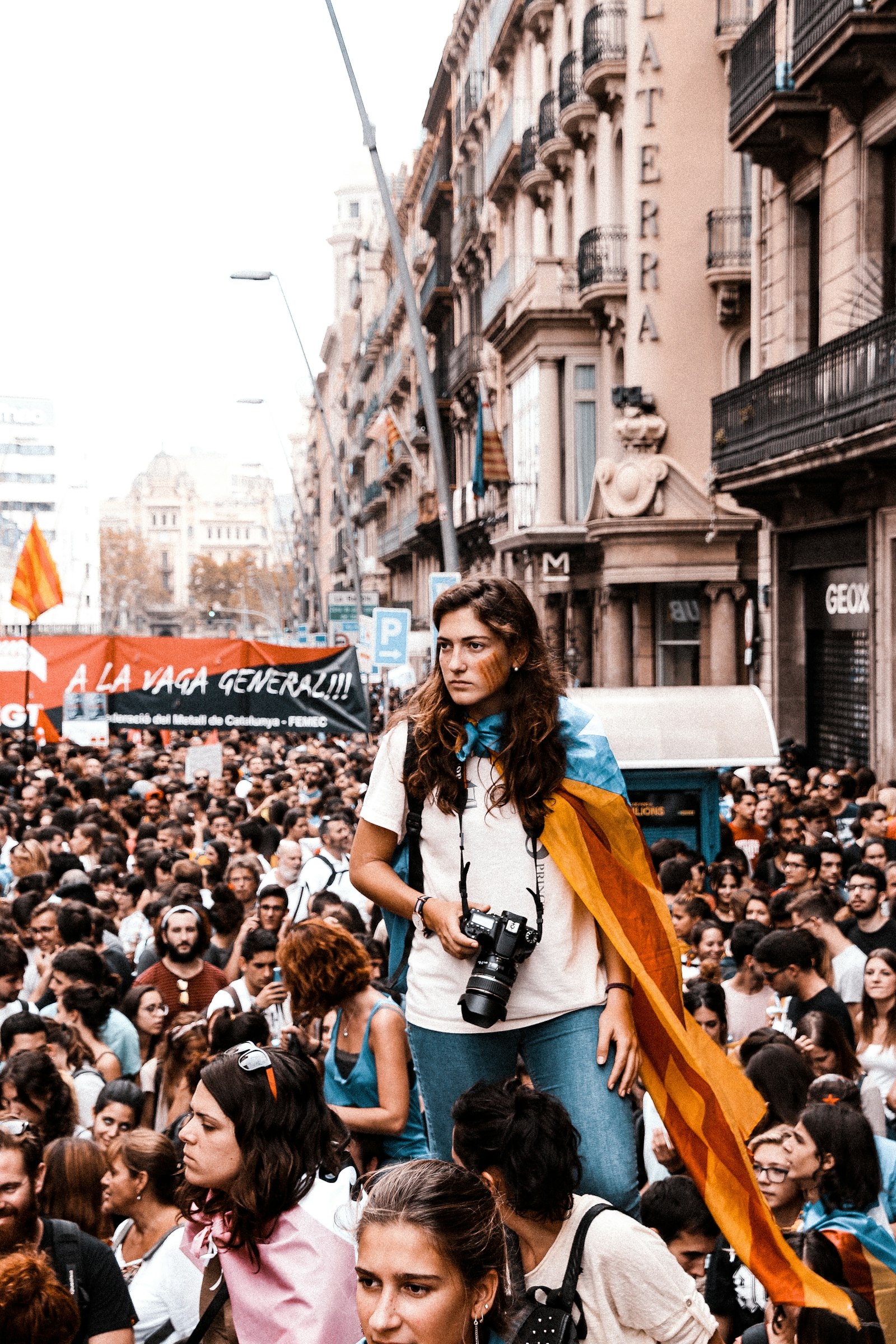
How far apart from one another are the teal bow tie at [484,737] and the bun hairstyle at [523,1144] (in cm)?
69

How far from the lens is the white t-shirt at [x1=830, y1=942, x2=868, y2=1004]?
332 inches

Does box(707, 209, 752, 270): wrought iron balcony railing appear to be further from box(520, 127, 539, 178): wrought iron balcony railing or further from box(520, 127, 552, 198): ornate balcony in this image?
→ box(520, 127, 539, 178): wrought iron balcony railing

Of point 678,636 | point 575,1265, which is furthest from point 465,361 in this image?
point 575,1265

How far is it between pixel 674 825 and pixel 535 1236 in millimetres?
10360

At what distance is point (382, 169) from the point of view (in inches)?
698

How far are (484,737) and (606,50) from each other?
28.5 m

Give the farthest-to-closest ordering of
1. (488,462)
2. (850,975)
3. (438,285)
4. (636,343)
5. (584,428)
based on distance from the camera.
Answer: (438,285) → (488,462) → (584,428) → (636,343) → (850,975)

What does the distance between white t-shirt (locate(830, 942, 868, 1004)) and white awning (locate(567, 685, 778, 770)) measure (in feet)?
15.0

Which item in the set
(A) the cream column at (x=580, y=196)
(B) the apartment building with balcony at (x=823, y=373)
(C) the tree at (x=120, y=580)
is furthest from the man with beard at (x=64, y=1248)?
(C) the tree at (x=120, y=580)

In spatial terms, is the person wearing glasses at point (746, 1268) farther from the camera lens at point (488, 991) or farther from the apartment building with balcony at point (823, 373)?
the apartment building with balcony at point (823, 373)

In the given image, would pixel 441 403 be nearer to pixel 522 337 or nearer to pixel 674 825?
pixel 522 337

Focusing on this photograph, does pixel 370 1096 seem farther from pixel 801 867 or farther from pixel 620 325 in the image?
pixel 620 325

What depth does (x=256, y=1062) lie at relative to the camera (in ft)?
11.7

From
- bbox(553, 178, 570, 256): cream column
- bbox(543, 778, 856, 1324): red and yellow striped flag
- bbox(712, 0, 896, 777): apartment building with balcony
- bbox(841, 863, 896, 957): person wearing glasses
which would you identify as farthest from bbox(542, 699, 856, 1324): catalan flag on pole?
bbox(553, 178, 570, 256): cream column
